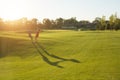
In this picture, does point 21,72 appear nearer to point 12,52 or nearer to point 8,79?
point 8,79

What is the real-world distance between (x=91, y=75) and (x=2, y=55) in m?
13.5

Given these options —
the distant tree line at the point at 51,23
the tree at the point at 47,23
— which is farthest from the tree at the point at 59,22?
the tree at the point at 47,23

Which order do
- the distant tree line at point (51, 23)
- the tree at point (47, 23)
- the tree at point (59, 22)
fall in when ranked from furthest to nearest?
the tree at point (59, 22) < the tree at point (47, 23) < the distant tree line at point (51, 23)

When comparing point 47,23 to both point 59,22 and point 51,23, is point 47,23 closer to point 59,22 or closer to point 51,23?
point 51,23

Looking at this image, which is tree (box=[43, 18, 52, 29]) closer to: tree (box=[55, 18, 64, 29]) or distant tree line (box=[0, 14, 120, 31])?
distant tree line (box=[0, 14, 120, 31])

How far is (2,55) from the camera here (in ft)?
86.3

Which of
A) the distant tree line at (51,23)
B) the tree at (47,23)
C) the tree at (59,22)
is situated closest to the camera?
the distant tree line at (51,23)

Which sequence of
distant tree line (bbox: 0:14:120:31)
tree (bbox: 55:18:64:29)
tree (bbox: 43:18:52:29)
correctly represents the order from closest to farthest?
distant tree line (bbox: 0:14:120:31)
tree (bbox: 43:18:52:29)
tree (bbox: 55:18:64:29)

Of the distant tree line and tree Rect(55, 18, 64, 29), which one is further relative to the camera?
tree Rect(55, 18, 64, 29)

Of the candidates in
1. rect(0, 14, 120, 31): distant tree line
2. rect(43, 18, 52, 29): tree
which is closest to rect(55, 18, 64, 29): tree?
rect(0, 14, 120, 31): distant tree line

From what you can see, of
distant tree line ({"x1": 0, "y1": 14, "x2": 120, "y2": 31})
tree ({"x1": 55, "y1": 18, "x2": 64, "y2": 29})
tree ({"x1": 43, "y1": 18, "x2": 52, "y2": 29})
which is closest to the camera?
distant tree line ({"x1": 0, "y1": 14, "x2": 120, "y2": 31})

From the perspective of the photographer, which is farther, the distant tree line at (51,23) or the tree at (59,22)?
the tree at (59,22)

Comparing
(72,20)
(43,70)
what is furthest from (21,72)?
(72,20)

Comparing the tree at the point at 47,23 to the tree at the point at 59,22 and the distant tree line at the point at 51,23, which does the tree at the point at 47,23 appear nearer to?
the distant tree line at the point at 51,23
